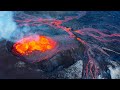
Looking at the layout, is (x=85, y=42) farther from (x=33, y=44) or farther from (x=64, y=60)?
(x=33, y=44)

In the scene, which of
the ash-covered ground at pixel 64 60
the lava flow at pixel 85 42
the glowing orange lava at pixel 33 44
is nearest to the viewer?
the ash-covered ground at pixel 64 60

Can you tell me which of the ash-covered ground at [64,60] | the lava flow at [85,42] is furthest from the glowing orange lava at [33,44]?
the ash-covered ground at [64,60]

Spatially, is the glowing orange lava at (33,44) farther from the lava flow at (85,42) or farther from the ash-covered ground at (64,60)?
the ash-covered ground at (64,60)

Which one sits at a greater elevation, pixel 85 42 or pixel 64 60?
pixel 85 42

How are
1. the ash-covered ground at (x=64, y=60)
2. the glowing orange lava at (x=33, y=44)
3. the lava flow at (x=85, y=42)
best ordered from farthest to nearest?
the glowing orange lava at (x=33, y=44), the lava flow at (x=85, y=42), the ash-covered ground at (x=64, y=60)

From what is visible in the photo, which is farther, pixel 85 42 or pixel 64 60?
pixel 85 42

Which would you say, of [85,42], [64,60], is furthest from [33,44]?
[85,42]

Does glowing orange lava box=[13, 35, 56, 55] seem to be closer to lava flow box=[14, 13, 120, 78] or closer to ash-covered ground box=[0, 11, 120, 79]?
lava flow box=[14, 13, 120, 78]

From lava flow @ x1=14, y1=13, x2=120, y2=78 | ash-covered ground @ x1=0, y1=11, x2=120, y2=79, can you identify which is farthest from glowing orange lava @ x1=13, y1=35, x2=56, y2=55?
ash-covered ground @ x1=0, y1=11, x2=120, y2=79
